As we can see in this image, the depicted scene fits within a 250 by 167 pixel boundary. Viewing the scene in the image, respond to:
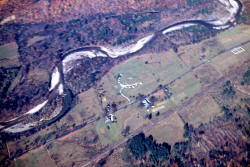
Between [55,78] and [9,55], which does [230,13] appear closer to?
[55,78]

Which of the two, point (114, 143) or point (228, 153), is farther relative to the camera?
point (114, 143)

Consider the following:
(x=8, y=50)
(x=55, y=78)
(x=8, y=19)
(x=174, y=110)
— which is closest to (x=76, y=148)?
(x=55, y=78)

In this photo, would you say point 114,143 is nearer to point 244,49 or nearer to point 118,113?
point 118,113

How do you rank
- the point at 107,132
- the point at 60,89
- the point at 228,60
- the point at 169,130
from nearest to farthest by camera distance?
1. the point at 169,130
2. the point at 107,132
3. the point at 60,89
4. the point at 228,60

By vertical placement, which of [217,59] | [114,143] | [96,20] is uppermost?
[96,20]

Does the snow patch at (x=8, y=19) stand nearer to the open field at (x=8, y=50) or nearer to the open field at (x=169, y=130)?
the open field at (x=8, y=50)

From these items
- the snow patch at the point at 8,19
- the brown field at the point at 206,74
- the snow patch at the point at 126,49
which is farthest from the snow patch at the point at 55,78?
the brown field at the point at 206,74

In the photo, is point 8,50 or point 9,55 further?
point 8,50

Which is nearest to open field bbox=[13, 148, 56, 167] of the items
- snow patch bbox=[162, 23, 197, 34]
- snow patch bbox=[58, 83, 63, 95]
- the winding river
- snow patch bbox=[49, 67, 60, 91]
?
the winding river

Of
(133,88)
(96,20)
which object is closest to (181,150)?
(133,88)
